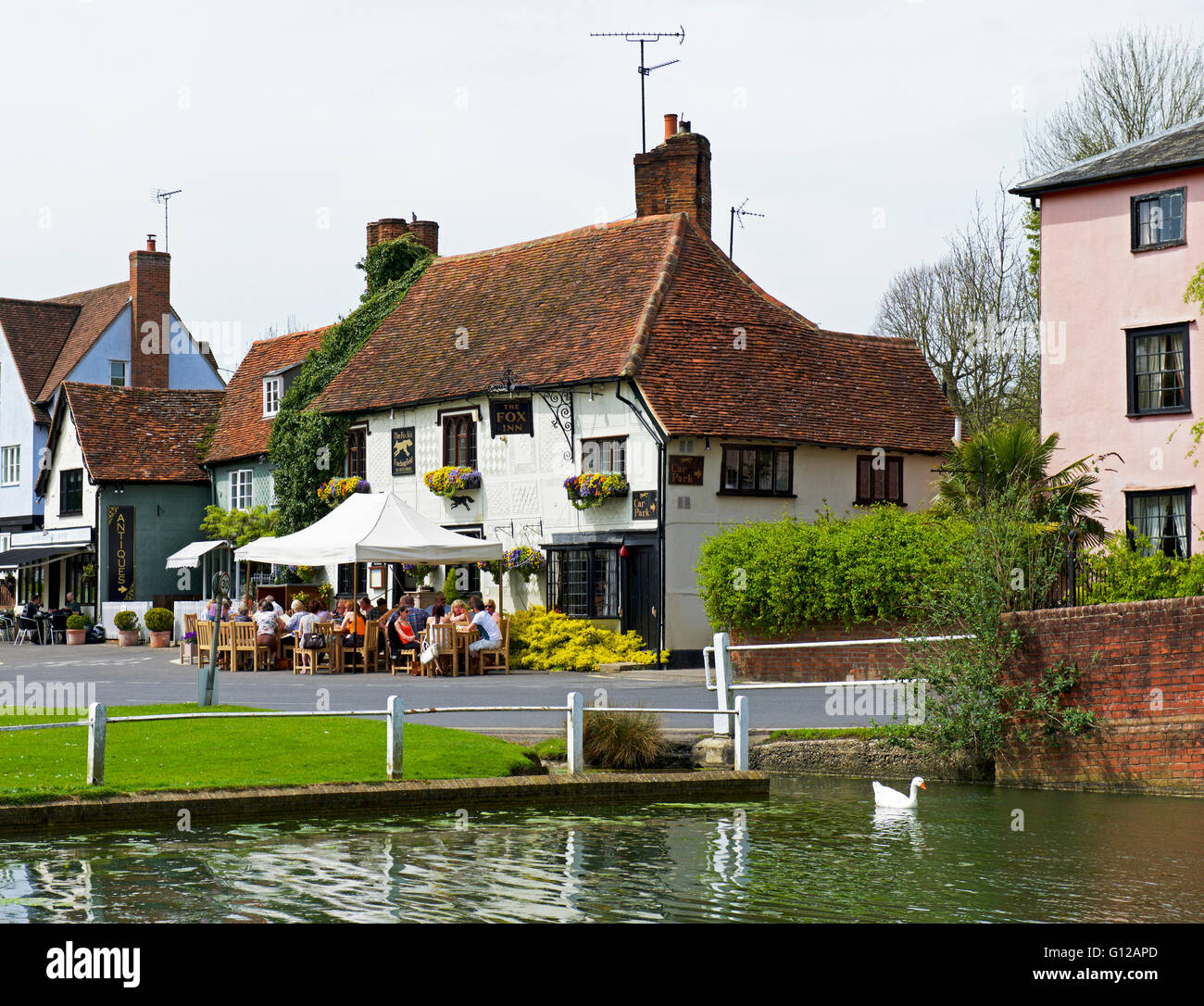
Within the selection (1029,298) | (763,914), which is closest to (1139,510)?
(1029,298)

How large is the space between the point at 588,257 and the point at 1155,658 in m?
21.6

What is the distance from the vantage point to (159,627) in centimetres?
4109

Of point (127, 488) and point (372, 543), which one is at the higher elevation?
point (127, 488)

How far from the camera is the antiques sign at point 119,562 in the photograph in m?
45.1

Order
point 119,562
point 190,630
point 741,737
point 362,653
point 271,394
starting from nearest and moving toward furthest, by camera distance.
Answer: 1. point 741,737
2. point 362,653
3. point 190,630
4. point 271,394
5. point 119,562

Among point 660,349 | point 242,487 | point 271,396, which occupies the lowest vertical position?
point 242,487

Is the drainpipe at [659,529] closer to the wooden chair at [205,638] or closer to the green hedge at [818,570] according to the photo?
the green hedge at [818,570]

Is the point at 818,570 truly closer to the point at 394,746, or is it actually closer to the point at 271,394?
the point at 394,746

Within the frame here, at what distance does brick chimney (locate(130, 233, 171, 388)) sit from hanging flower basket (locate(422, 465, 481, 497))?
2083 cm

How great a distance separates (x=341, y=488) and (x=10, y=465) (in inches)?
803

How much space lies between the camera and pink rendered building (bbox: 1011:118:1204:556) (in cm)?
2697

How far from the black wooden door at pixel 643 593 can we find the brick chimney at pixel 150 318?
26.6 m

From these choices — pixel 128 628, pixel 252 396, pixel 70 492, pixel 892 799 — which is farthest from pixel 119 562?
pixel 892 799
